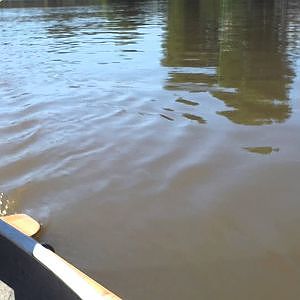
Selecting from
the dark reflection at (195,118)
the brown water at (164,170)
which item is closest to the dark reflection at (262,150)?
the brown water at (164,170)

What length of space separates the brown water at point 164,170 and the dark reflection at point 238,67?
0.06 m

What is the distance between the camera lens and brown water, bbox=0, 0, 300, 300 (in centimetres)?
425

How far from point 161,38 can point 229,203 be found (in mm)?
13317

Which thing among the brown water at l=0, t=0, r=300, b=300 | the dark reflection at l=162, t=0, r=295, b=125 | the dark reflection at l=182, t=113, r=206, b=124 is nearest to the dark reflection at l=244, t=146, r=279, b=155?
the brown water at l=0, t=0, r=300, b=300

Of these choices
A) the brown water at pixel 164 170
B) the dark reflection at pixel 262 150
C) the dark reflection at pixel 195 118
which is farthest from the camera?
the dark reflection at pixel 195 118

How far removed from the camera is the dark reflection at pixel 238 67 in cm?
850

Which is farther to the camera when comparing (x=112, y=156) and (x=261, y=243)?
(x=112, y=156)

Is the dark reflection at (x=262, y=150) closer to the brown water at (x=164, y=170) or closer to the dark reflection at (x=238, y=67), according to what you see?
the brown water at (x=164, y=170)

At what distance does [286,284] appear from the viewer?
13.1 feet

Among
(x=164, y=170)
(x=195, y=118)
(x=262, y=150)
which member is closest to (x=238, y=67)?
(x=195, y=118)

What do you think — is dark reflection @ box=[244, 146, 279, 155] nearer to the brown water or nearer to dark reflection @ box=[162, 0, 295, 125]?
the brown water

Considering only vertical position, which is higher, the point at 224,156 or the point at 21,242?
the point at 21,242

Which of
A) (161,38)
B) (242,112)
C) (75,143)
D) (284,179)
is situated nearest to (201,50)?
(161,38)

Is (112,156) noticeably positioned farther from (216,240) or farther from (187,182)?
(216,240)
